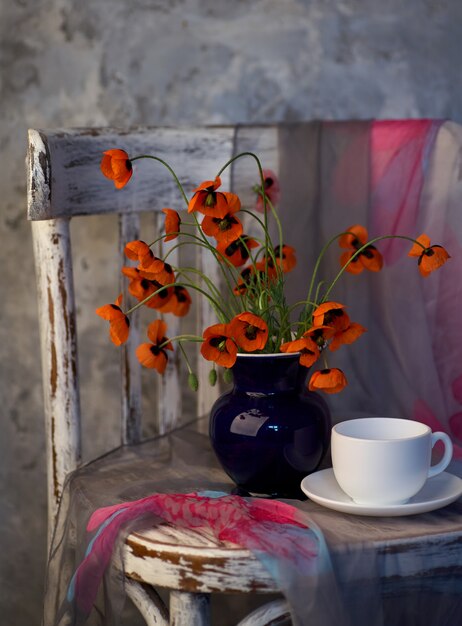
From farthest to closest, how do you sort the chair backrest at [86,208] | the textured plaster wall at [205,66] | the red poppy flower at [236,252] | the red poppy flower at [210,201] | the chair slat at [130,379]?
the textured plaster wall at [205,66] → the chair slat at [130,379] → the chair backrest at [86,208] → the red poppy flower at [236,252] → the red poppy flower at [210,201]

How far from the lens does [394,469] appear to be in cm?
75

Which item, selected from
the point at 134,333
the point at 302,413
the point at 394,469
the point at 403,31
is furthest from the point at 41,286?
the point at 403,31

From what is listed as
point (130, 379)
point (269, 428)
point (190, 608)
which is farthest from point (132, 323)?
point (190, 608)

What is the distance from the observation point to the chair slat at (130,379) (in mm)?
1221

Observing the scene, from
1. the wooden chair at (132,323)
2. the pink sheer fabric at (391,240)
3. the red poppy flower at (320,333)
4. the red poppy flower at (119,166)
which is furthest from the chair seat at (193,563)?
the pink sheer fabric at (391,240)

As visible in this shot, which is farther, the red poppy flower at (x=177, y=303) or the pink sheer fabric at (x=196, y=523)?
the red poppy flower at (x=177, y=303)

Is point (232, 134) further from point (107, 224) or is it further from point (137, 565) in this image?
point (137, 565)

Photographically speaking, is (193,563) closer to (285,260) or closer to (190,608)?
(190,608)

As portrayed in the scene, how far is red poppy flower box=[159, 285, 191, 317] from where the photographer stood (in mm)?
958

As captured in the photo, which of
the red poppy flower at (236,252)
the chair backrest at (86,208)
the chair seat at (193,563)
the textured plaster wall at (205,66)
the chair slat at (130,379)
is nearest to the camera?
the chair seat at (193,563)

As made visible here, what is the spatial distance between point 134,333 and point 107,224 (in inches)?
10.4

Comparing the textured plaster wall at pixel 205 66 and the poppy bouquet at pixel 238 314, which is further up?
the textured plaster wall at pixel 205 66

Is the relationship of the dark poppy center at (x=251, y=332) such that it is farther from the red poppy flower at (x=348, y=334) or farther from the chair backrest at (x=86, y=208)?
the chair backrest at (x=86, y=208)

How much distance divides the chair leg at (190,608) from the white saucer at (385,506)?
13 cm
